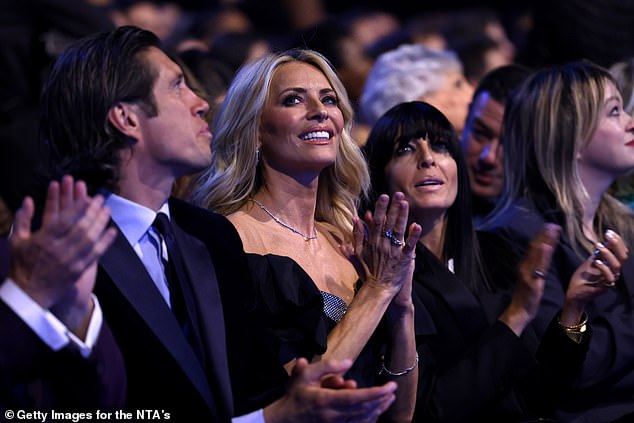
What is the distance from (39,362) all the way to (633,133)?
2.71 meters

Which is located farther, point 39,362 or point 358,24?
point 358,24

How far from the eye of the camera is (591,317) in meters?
3.59

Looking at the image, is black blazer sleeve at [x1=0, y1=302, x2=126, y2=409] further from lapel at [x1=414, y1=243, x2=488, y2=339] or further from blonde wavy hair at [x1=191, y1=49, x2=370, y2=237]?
lapel at [x1=414, y1=243, x2=488, y2=339]

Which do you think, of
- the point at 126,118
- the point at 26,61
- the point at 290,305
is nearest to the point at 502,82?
the point at 290,305

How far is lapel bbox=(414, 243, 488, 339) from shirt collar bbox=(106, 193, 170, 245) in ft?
3.77

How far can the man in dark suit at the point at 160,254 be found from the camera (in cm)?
228

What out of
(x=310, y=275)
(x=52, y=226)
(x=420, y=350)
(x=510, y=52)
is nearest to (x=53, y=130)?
(x=52, y=226)

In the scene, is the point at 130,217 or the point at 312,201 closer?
the point at 130,217

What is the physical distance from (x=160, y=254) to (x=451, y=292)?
1178mm

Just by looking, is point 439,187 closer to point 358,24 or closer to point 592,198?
point 592,198

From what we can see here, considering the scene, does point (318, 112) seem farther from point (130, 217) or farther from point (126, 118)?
point (130, 217)

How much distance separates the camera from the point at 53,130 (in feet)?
8.24

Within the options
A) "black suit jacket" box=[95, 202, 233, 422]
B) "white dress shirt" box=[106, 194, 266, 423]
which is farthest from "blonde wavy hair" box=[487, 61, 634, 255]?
"black suit jacket" box=[95, 202, 233, 422]

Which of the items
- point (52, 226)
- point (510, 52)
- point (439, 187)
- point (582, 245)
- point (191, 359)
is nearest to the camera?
point (52, 226)
